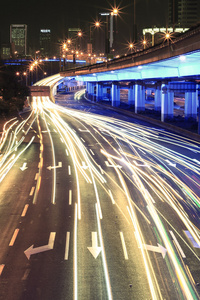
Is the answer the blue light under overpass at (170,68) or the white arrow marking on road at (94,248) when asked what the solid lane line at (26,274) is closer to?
the white arrow marking on road at (94,248)

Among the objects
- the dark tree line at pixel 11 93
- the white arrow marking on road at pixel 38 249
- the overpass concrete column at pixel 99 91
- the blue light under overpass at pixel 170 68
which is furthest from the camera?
the overpass concrete column at pixel 99 91

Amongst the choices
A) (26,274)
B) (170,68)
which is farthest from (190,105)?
(26,274)

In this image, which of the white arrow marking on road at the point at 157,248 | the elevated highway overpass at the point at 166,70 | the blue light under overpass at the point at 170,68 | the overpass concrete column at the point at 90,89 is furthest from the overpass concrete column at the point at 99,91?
the white arrow marking on road at the point at 157,248

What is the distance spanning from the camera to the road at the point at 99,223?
12.1 meters

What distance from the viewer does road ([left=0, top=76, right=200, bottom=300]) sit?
12078mm

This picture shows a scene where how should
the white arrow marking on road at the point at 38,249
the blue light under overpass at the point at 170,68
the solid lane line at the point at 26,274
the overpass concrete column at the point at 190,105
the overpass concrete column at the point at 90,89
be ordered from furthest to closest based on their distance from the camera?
1. the overpass concrete column at the point at 90,89
2. the overpass concrete column at the point at 190,105
3. the blue light under overpass at the point at 170,68
4. the white arrow marking on road at the point at 38,249
5. the solid lane line at the point at 26,274

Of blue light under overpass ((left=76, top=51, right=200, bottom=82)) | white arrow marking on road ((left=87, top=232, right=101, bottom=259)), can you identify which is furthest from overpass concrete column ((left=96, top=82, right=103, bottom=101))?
white arrow marking on road ((left=87, top=232, right=101, bottom=259))

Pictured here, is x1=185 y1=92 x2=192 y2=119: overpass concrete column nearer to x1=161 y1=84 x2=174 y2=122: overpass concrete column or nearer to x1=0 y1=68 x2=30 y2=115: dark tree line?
x1=161 y1=84 x2=174 y2=122: overpass concrete column

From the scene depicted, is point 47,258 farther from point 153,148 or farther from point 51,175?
point 153,148

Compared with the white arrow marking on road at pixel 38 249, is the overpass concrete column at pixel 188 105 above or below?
above

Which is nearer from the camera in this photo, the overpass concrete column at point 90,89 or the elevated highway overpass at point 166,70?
the elevated highway overpass at point 166,70

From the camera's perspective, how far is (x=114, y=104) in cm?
9431

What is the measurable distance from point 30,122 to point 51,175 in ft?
113

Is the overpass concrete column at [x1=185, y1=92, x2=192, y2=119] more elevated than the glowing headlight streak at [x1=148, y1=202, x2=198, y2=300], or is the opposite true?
the overpass concrete column at [x1=185, y1=92, x2=192, y2=119]
